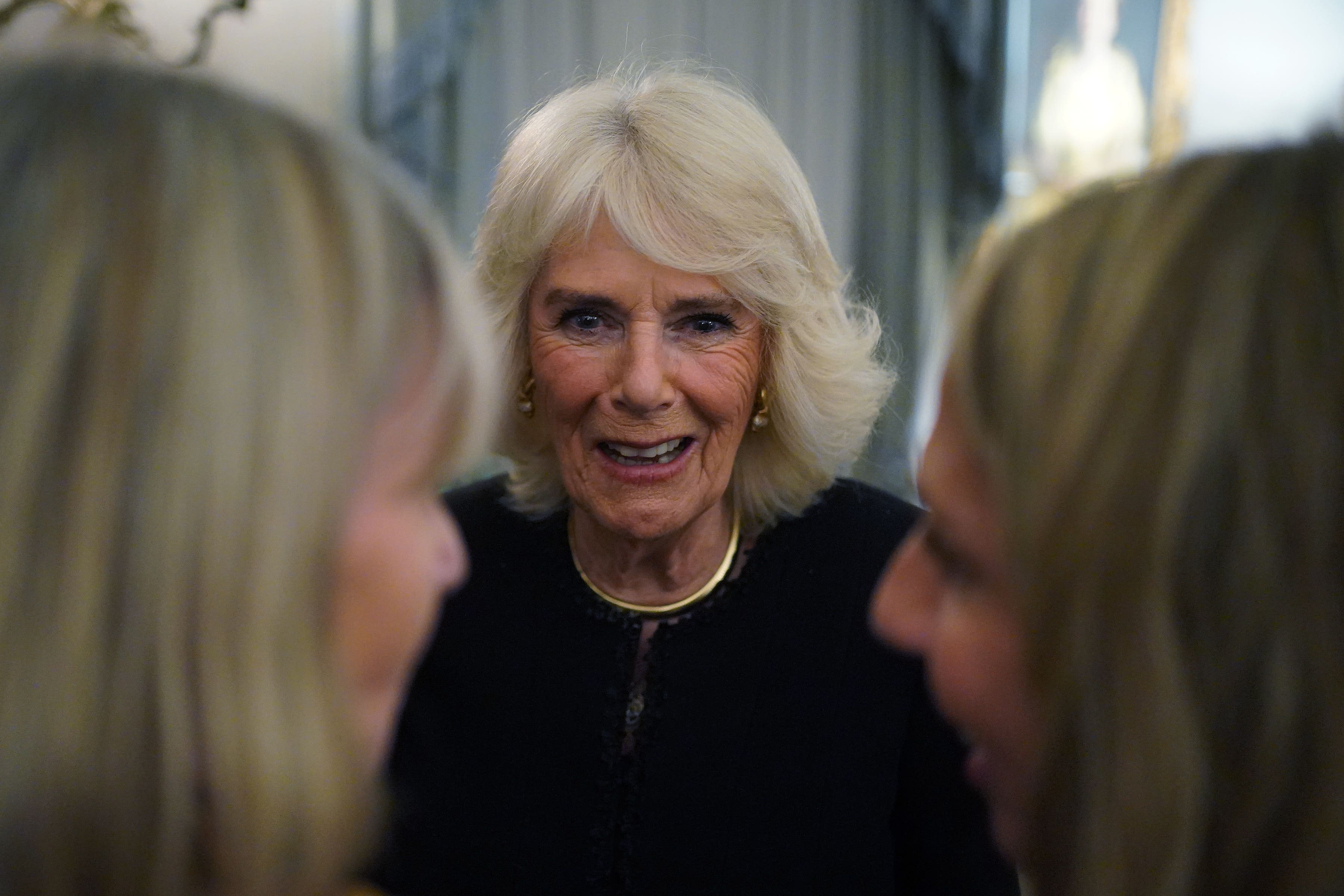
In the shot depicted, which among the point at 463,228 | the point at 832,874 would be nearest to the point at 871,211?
the point at 463,228

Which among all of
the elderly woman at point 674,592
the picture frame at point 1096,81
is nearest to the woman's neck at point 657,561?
the elderly woman at point 674,592

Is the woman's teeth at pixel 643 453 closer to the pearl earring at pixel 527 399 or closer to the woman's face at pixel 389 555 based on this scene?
the pearl earring at pixel 527 399

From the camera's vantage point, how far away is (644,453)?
1643 mm

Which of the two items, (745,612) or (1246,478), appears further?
(745,612)

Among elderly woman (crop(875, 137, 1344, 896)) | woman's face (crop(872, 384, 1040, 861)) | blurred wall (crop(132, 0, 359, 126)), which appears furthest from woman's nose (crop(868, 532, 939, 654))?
blurred wall (crop(132, 0, 359, 126))

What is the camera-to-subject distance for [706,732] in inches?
61.3

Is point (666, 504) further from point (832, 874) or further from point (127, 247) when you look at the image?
point (127, 247)

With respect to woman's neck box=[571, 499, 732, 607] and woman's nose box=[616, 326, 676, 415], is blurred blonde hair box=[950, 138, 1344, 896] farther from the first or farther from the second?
woman's neck box=[571, 499, 732, 607]

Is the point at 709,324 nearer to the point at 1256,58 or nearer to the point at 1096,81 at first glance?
the point at 1096,81

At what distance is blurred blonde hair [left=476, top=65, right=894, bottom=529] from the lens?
157cm

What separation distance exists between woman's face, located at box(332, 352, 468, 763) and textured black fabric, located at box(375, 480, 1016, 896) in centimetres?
78

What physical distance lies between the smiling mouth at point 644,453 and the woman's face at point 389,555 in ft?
2.75

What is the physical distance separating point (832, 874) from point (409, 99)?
10.0 ft

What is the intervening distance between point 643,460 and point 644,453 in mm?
11
